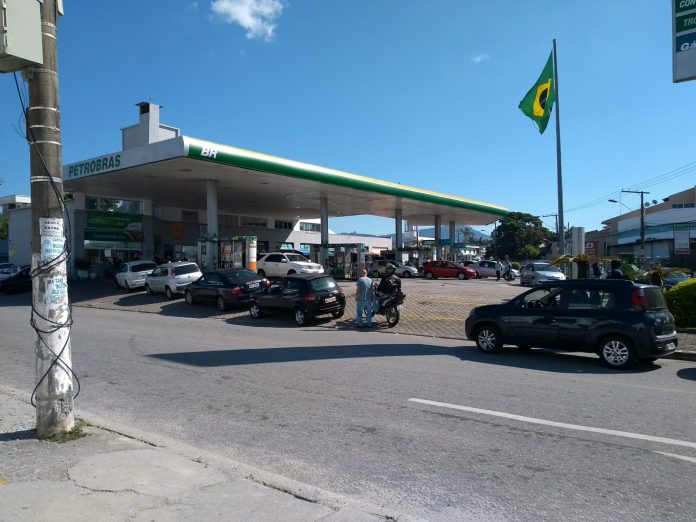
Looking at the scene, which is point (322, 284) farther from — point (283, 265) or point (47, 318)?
point (283, 265)

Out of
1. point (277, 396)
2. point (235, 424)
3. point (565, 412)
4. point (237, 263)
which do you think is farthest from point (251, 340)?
point (237, 263)

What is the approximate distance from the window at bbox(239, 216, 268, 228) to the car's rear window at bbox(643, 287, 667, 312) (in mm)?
42874

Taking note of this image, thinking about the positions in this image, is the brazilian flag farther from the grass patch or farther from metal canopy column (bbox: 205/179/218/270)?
the grass patch

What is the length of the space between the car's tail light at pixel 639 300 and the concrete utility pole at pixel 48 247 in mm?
8940

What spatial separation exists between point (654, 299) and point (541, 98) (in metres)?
11.8

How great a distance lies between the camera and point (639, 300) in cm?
943

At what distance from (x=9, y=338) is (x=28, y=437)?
10044 mm

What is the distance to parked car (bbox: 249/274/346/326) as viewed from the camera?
16438mm

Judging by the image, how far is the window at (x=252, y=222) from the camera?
4994 centimetres

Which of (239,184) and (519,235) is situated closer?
(239,184)

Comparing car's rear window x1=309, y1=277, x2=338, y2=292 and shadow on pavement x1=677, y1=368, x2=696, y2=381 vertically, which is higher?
car's rear window x1=309, y1=277, x2=338, y2=292

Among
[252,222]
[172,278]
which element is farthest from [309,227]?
[172,278]

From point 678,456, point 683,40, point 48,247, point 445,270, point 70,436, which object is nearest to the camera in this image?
point 678,456

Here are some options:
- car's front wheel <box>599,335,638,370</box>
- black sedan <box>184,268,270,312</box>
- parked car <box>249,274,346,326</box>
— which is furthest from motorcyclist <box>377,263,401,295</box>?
car's front wheel <box>599,335,638,370</box>
